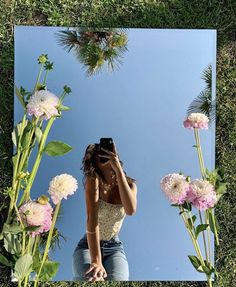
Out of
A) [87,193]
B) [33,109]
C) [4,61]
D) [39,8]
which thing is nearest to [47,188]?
[87,193]

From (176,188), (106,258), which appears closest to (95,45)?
(176,188)

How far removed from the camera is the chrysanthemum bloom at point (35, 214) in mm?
1168

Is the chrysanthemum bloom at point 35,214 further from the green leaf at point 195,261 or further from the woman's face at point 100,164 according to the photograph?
the green leaf at point 195,261

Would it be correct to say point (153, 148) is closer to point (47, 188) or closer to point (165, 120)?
point (165, 120)

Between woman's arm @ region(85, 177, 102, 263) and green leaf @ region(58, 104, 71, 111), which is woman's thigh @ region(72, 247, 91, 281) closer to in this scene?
woman's arm @ region(85, 177, 102, 263)

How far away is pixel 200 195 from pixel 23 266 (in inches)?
15.8

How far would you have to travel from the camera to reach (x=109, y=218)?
1307 millimetres

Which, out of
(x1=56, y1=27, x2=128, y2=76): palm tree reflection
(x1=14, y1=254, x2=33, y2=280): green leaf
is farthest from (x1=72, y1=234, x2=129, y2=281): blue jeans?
(x1=56, y1=27, x2=128, y2=76): palm tree reflection

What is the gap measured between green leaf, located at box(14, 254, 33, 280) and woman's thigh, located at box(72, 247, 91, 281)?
14 centimetres

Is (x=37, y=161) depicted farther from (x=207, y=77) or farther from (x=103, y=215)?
(x=207, y=77)

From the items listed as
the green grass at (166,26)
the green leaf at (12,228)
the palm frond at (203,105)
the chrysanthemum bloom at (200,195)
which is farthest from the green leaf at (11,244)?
the palm frond at (203,105)

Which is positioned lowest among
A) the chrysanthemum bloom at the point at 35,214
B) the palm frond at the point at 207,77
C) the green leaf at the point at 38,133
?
the chrysanthemum bloom at the point at 35,214

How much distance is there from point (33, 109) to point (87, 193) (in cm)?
25

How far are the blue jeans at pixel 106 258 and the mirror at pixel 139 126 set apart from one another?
0.01m
